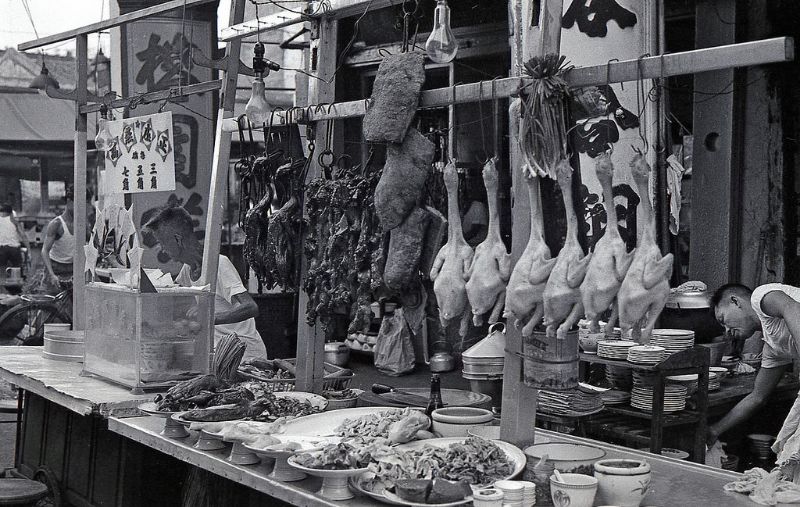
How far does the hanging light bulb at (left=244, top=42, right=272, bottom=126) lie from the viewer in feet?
15.3

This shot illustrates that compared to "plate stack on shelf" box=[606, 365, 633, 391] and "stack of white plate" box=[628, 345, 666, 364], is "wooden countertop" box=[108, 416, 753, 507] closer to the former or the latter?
"stack of white plate" box=[628, 345, 666, 364]

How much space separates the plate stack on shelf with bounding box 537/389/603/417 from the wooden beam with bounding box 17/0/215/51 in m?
3.14

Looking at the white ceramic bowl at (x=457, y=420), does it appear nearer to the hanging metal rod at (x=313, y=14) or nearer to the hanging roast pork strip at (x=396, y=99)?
the hanging roast pork strip at (x=396, y=99)

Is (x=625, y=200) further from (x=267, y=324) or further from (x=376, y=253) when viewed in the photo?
(x=267, y=324)

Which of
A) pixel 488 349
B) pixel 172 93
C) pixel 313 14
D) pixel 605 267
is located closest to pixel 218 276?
pixel 172 93

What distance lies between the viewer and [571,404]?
5.43m

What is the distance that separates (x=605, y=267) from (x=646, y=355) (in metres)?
2.90

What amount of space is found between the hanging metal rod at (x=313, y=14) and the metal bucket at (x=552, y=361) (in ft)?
5.70

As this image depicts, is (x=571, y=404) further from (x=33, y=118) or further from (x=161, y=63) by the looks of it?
(x=33, y=118)

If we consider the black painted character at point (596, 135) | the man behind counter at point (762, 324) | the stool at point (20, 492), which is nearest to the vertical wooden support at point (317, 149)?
the stool at point (20, 492)

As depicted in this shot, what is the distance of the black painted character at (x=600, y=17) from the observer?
608 centimetres

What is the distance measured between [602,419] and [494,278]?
122 inches

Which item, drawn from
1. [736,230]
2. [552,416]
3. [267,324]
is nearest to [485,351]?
[552,416]

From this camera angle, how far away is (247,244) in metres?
4.61
